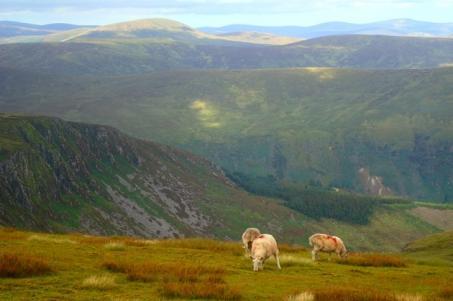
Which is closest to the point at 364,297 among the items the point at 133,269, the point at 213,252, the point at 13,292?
the point at 133,269

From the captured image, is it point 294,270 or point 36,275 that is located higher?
point 36,275

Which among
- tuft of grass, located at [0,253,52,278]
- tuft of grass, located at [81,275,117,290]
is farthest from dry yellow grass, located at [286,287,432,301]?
tuft of grass, located at [0,253,52,278]

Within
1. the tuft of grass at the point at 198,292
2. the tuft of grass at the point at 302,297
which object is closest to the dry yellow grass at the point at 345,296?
the tuft of grass at the point at 302,297

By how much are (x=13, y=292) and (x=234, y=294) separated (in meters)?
8.06

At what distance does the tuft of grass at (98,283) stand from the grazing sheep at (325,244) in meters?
18.7

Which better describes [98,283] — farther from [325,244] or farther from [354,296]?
[325,244]

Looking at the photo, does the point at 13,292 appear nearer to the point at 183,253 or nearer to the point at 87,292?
the point at 87,292

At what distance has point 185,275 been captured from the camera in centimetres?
2664

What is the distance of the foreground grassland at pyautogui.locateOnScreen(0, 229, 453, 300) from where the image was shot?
23.1 meters

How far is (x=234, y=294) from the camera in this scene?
23.4 metres

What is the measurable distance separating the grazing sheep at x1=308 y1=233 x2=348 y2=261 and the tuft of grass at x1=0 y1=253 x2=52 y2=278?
1944 cm

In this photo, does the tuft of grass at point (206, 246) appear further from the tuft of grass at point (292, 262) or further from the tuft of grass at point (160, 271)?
the tuft of grass at point (160, 271)

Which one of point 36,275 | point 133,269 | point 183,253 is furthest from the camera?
point 183,253

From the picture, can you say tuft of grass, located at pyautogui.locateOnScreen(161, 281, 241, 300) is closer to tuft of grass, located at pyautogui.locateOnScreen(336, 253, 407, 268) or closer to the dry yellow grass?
the dry yellow grass
